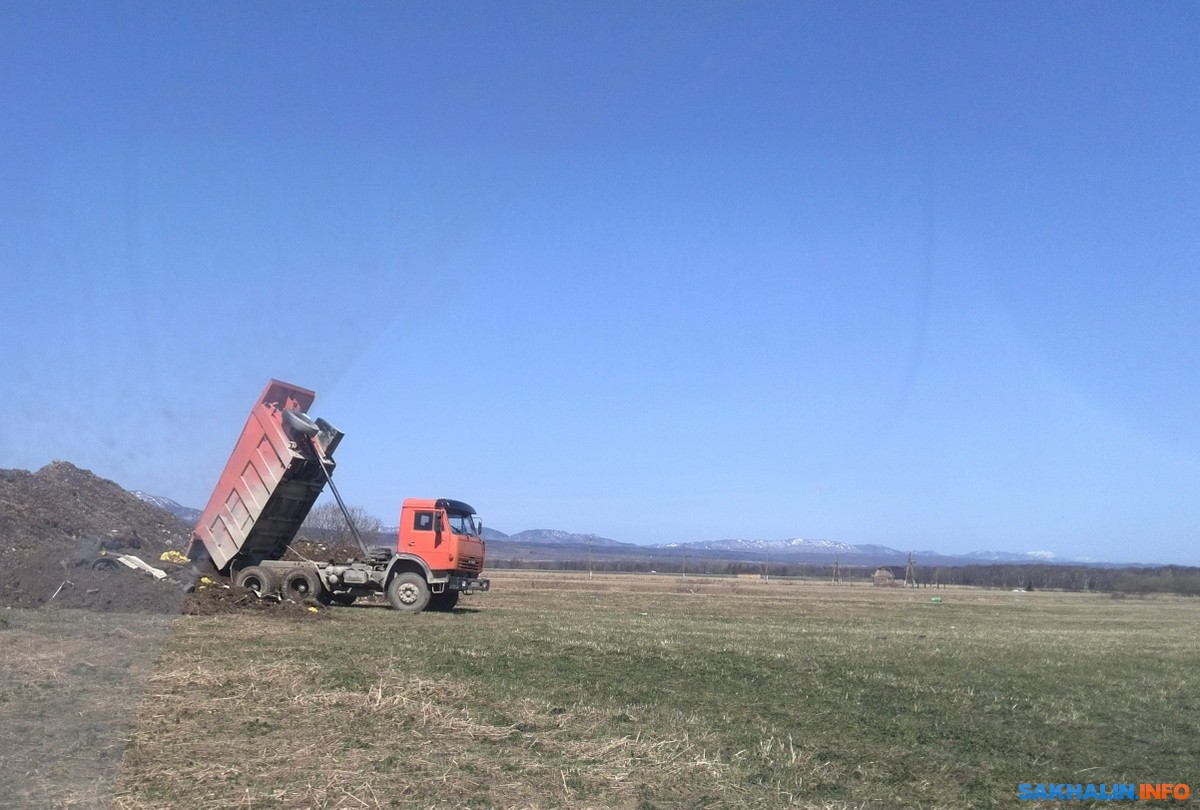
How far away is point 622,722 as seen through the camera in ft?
35.2

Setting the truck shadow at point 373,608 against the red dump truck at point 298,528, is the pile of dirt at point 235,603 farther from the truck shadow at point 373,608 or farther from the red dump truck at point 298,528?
the truck shadow at point 373,608

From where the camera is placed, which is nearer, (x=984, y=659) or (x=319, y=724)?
(x=319, y=724)

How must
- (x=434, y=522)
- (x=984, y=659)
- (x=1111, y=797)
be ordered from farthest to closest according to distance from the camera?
(x=434, y=522) < (x=984, y=659) < (x=1111, y=797)

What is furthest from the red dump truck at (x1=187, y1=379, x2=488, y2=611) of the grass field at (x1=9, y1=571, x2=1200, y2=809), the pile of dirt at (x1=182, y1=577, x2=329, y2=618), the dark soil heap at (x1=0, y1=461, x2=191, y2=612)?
the grass field at (x1=9, y1=571, x2=1200, y2=809)

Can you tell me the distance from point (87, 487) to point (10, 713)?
2244cm

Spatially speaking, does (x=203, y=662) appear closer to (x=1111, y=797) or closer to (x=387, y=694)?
(x=387, y=694)

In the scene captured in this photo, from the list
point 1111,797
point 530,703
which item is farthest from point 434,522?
point 1111,797

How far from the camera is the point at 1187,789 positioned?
8.79 m

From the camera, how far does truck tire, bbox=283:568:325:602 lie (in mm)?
24766

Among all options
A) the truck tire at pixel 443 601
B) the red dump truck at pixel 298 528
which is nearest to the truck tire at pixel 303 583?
the red dump truck at pixel 298 528

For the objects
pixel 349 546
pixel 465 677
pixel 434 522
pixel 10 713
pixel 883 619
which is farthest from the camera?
pixel 883 619

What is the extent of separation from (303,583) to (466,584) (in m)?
4.38

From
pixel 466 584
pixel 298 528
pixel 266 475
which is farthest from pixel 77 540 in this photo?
pixel 466 584

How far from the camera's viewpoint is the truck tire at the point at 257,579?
24.6 metres
